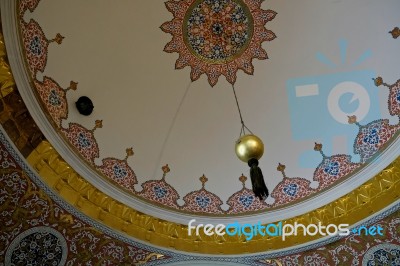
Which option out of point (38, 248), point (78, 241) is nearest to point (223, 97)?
point (78, 241)

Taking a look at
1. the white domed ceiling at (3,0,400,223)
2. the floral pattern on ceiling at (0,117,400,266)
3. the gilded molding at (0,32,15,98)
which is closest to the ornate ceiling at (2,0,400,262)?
the white domed ceiling at (3,0,400,223)

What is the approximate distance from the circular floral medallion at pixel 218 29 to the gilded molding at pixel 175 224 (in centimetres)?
205

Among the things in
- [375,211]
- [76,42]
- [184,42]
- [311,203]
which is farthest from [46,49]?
[375,211]

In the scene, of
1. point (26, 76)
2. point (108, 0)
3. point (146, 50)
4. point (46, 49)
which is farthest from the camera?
point (146, 50)

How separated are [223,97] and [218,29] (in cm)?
81

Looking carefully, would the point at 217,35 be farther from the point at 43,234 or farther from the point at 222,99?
the point at 43,234

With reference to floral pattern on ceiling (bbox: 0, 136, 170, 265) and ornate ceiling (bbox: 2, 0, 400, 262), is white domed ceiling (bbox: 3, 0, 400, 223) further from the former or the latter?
floral pattern on ceiling (bbox: 0, 136, 170, 265)

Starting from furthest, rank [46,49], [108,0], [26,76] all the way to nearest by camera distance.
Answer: [108,0]
[46,49]
[26,76]

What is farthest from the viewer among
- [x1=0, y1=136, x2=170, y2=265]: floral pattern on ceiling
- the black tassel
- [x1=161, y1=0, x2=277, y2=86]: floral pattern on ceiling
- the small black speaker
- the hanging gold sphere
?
[x1=161, y1=0, x2=277, y2=86]: floral pattern on ceiling

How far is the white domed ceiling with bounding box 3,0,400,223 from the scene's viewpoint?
5.14m

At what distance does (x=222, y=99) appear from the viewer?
226 inches

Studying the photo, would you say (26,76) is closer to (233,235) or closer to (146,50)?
(146,50)

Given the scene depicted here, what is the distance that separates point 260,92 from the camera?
569 centimetres

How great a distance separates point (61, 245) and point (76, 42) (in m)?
2.13
